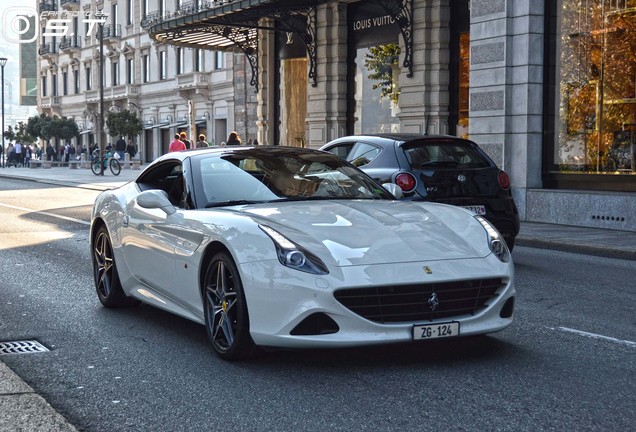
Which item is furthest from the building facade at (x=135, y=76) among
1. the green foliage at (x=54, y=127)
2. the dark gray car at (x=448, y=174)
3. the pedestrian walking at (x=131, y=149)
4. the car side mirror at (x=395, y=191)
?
the car side mirror at (x=395, y=191)

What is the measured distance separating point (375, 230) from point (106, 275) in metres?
3.12

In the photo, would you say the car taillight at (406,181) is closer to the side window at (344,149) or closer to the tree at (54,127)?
the side window at (344,149)

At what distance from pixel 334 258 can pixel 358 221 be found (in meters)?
0.58

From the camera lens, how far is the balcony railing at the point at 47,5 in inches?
3344

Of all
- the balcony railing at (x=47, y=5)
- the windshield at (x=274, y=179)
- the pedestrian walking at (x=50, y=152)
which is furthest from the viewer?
the balcony railing at (x=47, y=5)

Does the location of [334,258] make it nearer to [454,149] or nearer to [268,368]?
[268,368]

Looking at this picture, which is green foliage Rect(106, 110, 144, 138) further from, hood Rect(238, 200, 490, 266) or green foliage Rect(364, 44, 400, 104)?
hood Rect(238, 200, 490, 266)

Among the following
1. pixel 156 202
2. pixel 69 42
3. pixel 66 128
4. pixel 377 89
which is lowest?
pixel 156 202

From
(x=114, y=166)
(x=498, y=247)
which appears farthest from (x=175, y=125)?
(x=498, y=247)

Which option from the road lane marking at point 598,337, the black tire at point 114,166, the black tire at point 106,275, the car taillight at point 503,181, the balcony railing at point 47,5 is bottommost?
the black tire at point 114,166

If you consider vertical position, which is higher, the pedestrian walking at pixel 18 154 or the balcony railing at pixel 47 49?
the balcony railing at pixel 47 49

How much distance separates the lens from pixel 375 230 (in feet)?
20.0

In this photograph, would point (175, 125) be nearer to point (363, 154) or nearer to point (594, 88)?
point (594, 88)

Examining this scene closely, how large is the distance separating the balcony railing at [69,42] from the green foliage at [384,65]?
56.8 m
